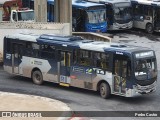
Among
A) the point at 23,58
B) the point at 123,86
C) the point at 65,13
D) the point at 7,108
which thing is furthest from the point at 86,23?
the point at 7,108

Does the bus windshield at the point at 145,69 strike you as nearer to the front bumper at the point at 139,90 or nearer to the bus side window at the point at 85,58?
the front bumper at the point at 139,90

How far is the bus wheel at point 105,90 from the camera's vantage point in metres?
22.5

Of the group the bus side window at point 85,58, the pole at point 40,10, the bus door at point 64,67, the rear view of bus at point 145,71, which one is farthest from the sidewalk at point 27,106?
the pole at point 40,10

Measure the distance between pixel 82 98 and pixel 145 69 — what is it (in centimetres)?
316

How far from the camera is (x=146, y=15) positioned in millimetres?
44656

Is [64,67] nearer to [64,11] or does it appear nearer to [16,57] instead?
[16,57]

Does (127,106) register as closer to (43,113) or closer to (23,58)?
(43,113)

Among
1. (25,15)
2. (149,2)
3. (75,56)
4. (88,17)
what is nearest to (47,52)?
(75,56)

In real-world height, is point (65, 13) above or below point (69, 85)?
above

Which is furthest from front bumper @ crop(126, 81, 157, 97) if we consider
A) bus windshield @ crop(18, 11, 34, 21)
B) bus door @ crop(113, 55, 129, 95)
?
bus windshield @ crop(18, 11, 34, 21)

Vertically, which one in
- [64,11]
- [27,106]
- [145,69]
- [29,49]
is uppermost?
[64,11]

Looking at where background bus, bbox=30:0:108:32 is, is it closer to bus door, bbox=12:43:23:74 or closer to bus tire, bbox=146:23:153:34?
bus tire, bbox=146:23:153:34

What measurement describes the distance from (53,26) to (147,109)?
11542 millimetres

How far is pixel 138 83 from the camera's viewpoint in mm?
21875
